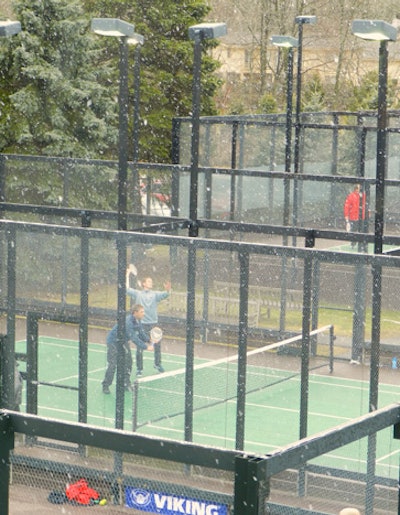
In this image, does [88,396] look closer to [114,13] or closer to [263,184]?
[263,184]

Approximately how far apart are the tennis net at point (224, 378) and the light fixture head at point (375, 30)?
3.21m

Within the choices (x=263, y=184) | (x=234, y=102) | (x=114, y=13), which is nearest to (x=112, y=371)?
(x=263, y=184)

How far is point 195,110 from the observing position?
16.5m

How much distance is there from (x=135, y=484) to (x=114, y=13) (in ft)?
120

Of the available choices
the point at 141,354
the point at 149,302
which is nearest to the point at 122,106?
the point at 149,302

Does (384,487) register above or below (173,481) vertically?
below

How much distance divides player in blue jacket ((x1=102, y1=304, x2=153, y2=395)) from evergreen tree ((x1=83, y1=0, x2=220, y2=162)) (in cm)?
2649

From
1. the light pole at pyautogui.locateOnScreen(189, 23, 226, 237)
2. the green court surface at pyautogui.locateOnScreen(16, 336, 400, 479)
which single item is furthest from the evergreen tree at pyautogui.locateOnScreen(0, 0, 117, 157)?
the green court surface at pyautogui.locateOnScreen(16, 336, 400, 479)

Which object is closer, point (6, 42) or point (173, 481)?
point (173, 481)


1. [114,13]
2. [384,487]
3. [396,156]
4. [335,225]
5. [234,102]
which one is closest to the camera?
[384,487]

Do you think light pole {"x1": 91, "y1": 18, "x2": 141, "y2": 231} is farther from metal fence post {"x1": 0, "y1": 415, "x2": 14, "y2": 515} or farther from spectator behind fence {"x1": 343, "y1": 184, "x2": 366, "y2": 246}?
metal fence post {"x1": 0, "y1": 415, "x2": 14, "y2": 515}

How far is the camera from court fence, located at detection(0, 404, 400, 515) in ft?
15.2

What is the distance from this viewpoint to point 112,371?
1309 centimetres

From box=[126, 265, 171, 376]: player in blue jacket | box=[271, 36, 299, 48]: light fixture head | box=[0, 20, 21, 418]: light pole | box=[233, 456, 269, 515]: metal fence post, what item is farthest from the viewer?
box=[271, 36, 299, 48]: light fixture head
